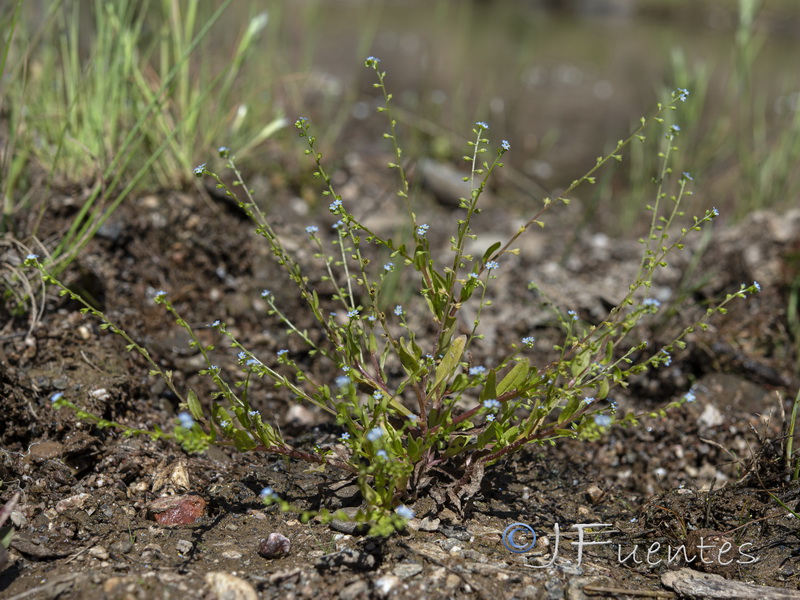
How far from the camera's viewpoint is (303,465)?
2025mm

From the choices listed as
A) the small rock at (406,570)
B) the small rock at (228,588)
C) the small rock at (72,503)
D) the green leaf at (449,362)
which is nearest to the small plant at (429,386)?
the green leaf at (449,362)

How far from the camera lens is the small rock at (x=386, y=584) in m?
1.55

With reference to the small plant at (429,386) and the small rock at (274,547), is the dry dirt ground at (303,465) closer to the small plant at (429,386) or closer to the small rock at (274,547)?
the small rock at (274,547)

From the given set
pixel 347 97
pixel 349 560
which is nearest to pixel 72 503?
pixel 349 560

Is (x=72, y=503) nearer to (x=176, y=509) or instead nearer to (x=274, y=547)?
(x=176, y=509)

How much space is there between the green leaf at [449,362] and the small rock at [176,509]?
26.9 inches

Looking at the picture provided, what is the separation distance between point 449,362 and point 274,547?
0.61 meters

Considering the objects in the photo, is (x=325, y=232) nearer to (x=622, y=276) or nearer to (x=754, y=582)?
(x=622, y=276)

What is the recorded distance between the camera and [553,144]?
18.5 feet

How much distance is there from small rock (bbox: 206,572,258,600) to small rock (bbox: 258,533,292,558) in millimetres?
130

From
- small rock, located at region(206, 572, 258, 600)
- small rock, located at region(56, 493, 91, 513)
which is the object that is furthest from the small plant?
small rock, located at region(56, 493, 91, 513)

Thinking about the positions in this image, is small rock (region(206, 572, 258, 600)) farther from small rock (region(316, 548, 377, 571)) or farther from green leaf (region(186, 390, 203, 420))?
green leaf (region(186, 390, 203, 420))

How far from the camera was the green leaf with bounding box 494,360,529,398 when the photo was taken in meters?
1.82

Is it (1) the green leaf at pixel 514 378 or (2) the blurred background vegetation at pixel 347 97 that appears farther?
(2) the blurred background vegetation at pixel 347 97
